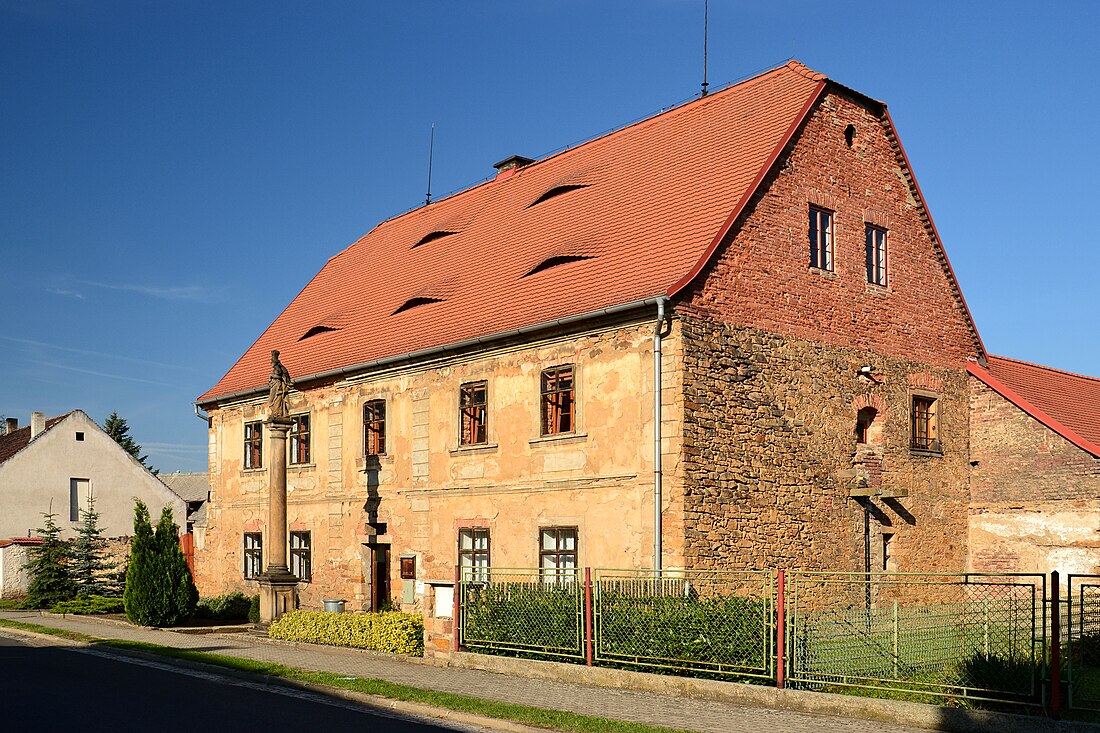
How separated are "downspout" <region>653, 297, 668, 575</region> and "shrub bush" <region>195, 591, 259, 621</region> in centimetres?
1384

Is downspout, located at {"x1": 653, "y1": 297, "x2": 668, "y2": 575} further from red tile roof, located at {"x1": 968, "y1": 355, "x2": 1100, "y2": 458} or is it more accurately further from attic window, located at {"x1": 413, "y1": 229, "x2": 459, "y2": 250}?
attic window, located at {"x1": 413, "y1": 229, "x2": 459, "y2": 250}

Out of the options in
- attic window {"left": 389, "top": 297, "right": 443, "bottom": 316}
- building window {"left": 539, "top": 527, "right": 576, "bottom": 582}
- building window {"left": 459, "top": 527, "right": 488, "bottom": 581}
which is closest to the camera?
building window {"left": 539, "top": 527, "right": 576, "bottom": 582}

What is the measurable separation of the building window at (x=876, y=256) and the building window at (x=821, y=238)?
1.20 m

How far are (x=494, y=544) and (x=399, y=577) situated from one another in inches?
135

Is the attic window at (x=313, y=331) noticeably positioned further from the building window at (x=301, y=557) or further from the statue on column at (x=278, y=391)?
the building window at (x=301, y=557)

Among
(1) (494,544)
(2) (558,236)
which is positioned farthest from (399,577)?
(2) (558,236)

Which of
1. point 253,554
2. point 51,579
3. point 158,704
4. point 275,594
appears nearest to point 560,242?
point 275,594

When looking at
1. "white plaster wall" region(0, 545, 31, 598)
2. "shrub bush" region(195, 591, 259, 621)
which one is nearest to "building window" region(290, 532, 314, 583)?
"shrub bush" region(195, 591, 259, 621)

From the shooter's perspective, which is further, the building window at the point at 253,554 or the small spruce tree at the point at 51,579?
the small spruce tree at the point at 51,579

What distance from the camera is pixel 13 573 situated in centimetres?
3319

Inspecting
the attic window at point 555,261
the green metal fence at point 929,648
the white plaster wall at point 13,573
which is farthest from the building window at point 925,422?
the white plaster wall at point 13,573

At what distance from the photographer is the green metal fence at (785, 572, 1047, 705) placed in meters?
11.8

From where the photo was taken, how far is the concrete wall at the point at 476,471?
1945 centimetres

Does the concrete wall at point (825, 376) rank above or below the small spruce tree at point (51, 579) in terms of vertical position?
above
